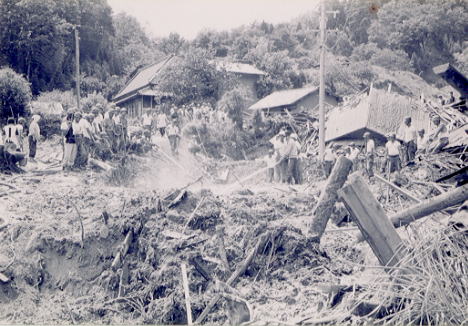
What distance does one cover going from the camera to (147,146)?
47.1ft

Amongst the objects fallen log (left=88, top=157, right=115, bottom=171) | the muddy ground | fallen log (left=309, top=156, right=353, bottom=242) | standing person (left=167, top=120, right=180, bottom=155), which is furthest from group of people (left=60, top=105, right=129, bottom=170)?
fallen log (left=309, top=156, right=353, bottom=242)

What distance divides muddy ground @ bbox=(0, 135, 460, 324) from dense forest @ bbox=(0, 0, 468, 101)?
198 inches

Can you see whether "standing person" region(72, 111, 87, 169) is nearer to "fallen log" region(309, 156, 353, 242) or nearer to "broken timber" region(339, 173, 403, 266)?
"fallen log" region(309, 156, 353, 242)

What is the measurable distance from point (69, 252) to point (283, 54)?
31.0 meters

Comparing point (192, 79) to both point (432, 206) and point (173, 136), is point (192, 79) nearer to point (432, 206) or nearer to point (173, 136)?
point (173, 136)

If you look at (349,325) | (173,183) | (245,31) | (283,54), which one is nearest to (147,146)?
(173,183)

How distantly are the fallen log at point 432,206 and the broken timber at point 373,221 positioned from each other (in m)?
0.27

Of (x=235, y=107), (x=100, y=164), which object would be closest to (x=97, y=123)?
(x=100, y=164)

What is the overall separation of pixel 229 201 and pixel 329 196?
9.02 feet

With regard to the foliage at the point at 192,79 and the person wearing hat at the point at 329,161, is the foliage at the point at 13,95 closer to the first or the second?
the foliage at the point at 192,79

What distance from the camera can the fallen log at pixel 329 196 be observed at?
5379 millimetres

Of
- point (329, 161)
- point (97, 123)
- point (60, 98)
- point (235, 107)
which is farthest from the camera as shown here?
point (235, 107)

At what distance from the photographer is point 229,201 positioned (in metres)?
8.05

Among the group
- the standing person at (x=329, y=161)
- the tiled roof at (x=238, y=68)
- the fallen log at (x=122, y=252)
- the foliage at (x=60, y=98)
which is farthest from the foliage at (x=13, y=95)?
the tiled roof at (x=238, y=68)
